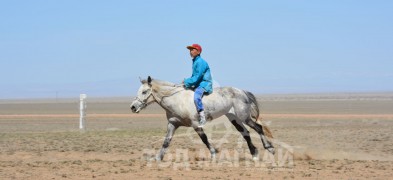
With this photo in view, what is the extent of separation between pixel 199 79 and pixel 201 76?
0.07m

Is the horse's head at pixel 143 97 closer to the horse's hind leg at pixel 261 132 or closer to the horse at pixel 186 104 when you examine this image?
the horse at pixel 186 104

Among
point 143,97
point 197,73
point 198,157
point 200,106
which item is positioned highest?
point 197,73

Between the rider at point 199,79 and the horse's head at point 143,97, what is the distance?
754mm

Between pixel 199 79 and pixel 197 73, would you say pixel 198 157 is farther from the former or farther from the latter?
pixel 197 73

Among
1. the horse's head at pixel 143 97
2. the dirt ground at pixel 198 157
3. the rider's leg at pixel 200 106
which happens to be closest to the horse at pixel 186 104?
the horse's head at pixel 143 97

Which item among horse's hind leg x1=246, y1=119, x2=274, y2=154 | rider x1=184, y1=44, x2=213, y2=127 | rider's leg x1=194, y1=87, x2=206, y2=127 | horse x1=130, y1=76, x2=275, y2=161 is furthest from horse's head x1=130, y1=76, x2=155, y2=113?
horse's hind leg x1=246, y1=119, x2=274, y2=154

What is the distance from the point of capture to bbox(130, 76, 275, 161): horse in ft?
42.3

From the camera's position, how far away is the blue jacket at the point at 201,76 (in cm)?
1283

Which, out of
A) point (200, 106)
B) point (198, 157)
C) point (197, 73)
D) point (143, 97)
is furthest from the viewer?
point (198, 157)

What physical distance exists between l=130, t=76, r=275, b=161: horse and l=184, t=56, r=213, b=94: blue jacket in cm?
21

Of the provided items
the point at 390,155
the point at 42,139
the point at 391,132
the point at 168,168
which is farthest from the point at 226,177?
the point at 391,132

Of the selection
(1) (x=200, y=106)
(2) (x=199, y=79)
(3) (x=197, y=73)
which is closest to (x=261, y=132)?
(1) (x=200, y=106)

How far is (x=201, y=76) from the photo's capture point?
12859 millimetres

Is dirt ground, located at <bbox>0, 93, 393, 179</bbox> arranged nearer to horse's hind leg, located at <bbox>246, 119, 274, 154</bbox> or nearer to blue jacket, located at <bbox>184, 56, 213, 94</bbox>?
horse's hind leg, located at <bbox>246, 119, 274, 154</bbox>
